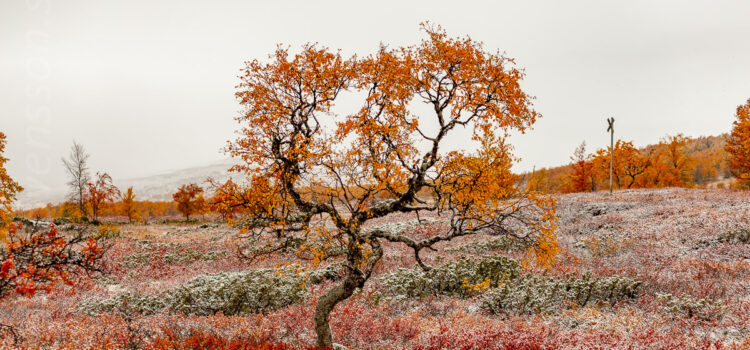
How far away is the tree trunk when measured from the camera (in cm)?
815

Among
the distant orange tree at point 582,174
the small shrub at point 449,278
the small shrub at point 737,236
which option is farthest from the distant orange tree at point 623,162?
the small shrub at point 449,278

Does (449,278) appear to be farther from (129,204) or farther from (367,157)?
(129,204)

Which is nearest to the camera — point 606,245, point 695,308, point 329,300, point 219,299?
point 329,300

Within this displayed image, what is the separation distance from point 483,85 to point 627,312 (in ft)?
24.5

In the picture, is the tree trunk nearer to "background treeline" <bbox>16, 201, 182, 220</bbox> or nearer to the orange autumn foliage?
the orange autumn foliage

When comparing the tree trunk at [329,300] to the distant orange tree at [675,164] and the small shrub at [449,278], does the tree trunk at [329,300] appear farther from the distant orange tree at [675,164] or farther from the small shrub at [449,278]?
the distant orange tree at [675,164]

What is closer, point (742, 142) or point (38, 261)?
point (38, 261)

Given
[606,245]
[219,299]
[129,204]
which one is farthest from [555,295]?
[129,204]

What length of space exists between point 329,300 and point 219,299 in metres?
A: 6.50

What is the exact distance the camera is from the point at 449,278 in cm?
1405

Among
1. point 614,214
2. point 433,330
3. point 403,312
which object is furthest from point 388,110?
point 614,214

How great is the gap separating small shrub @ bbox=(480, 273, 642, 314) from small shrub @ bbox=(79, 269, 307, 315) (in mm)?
6307

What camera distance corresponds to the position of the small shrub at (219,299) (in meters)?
12.5

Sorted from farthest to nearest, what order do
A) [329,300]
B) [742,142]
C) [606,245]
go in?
[742,142], [606,245], [329,300]
